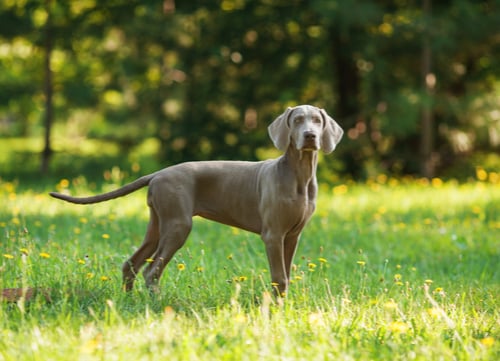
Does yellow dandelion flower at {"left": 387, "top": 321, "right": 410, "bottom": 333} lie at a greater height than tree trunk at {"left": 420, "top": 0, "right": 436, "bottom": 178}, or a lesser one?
lesser

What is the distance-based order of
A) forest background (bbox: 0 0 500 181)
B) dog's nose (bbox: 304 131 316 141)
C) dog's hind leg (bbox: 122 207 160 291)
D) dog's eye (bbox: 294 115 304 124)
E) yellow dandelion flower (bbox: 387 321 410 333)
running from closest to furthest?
yellow dandelion flower (bbox: 387 321 410 333) < dog's nose (bbox: 304 131 316 141) < dog's eye (bbox: 294 115 304 124) < dog's hind leg (bbox: 122 207 160 291) < forest background (bbox: 0 0 500 181)

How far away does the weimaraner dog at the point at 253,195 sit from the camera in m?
4.96

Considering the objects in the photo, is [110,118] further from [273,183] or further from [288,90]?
[273,183]

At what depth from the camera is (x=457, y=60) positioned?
14.6 m

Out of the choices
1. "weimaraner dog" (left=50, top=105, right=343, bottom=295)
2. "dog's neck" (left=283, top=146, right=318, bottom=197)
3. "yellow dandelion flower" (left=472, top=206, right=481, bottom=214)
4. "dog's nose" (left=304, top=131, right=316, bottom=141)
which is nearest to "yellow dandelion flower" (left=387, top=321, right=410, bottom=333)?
"weimaraner dog" (left=50, top=105, right=343, bottom=295)

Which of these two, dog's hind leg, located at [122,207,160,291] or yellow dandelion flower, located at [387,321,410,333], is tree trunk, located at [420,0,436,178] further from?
yellow dandelion flower, located at [387,321,410,333]

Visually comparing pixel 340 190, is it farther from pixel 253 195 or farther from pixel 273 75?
pixel 253 195

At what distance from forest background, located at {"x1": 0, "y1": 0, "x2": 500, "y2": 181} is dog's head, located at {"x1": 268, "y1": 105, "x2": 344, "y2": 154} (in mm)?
7964

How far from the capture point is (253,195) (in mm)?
5223

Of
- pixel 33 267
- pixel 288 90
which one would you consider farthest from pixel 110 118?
pixel 33 267

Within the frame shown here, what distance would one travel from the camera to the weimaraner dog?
4.96 meters

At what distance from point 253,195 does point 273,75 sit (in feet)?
30.3

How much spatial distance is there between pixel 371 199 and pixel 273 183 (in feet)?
18.9

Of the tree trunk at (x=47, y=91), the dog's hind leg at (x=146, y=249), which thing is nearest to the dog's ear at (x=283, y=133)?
the dog's hind leg at (x=146, y=249)
